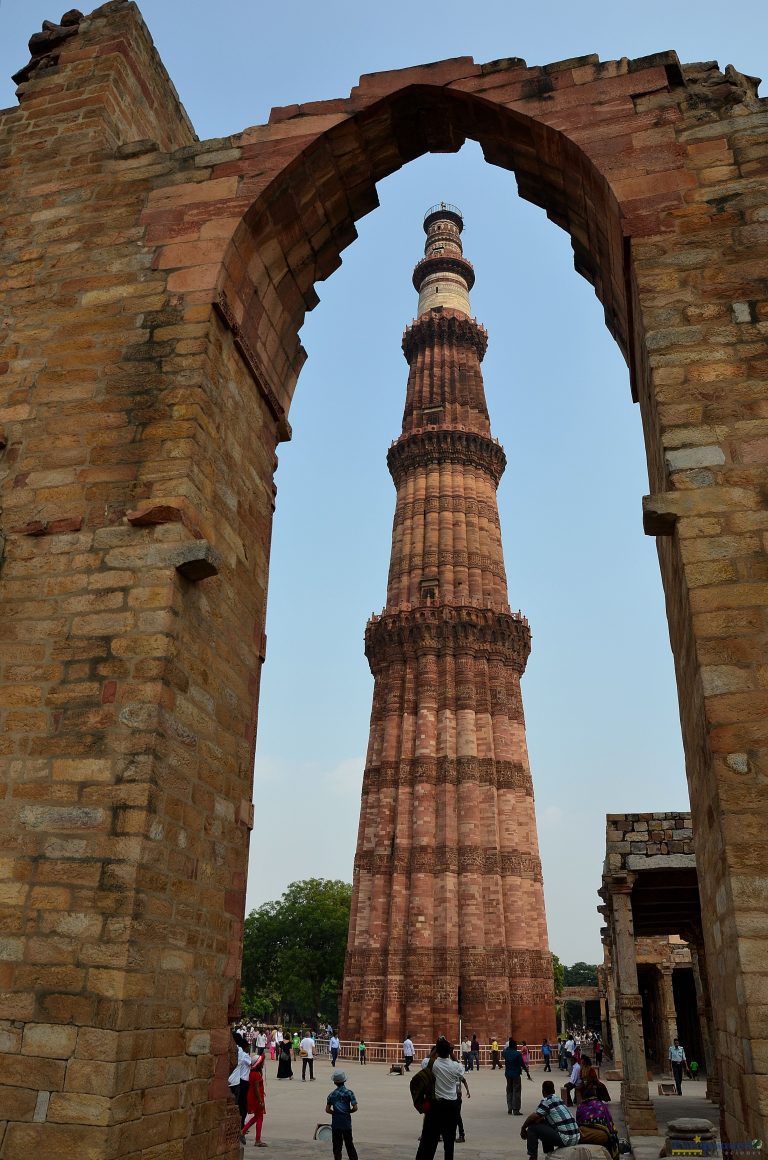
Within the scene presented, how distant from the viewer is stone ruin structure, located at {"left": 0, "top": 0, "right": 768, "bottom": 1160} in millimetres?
4023

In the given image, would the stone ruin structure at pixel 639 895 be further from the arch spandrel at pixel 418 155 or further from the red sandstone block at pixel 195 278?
the red sandstone block at pixel 195 278

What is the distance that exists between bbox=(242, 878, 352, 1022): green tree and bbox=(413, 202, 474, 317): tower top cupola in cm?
3087

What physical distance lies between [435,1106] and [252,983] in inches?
1801

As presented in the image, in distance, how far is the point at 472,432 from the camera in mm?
32156

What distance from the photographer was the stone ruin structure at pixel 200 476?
4023 mm

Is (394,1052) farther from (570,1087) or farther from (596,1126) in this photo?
(596,1126)

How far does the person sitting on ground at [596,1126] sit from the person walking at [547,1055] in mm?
18107

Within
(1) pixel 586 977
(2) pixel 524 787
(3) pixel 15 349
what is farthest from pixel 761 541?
(1) pixel 586 977

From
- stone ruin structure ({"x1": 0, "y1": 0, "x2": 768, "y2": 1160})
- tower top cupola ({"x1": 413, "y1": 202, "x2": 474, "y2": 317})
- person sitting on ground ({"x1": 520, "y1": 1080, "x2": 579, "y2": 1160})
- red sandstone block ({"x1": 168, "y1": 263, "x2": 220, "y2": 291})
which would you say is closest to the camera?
stone ruin structure ({"x1": 0, "y1": 0, "x2": 768, "y2": 1160})

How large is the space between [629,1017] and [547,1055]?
41.9ft

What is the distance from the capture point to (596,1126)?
5535 millimetres

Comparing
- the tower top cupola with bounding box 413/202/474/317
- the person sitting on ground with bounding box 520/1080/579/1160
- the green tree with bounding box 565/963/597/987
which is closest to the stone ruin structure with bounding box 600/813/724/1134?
the person sitting on ground with bounding box 520/1080/579/1160

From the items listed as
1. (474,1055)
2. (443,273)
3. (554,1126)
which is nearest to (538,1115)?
(554,1126)

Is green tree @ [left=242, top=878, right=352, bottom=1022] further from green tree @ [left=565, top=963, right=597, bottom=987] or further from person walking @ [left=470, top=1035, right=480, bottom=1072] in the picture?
green tree @ [left=565, top=963, right=597, bottom=987]
